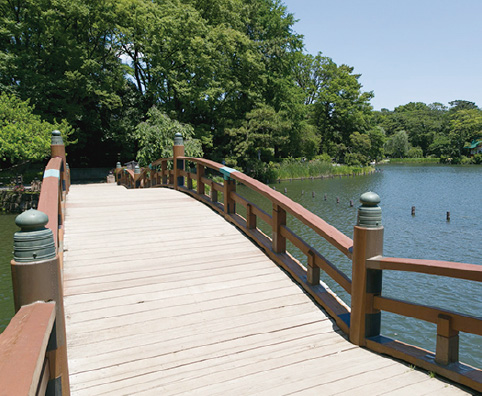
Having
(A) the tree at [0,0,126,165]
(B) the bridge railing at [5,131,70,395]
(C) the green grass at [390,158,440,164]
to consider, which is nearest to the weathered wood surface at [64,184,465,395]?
(B) the bridge railing at [5,131,70,395]

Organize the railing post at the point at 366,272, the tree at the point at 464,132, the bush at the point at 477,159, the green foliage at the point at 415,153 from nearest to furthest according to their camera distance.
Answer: the railing post at the point at 366,272 < the bush at the point at 477,159 < the tree at the point at 464,132 < the green foliage at the point at 415,153

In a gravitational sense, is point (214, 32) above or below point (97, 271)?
above

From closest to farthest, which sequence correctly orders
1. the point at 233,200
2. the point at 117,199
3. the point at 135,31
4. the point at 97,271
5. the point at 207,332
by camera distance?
the point at 207,332 → the point at 97,271 → the point at 233,200 → the point at 117,199 → the point at 135,31

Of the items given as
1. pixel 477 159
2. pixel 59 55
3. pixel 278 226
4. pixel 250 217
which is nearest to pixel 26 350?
pixel 278 226

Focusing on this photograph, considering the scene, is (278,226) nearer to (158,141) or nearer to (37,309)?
(37,309)

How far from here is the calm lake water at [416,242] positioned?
26.6ft

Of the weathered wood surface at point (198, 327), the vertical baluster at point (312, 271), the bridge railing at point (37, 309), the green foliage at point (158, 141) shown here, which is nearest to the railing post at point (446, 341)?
the weathered wood surface at point (198, 327)

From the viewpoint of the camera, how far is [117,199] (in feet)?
26.6

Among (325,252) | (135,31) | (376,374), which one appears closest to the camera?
(376,374)

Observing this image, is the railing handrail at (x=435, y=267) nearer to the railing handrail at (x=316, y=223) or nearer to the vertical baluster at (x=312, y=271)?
the railing handrail at (x=316, y=223)

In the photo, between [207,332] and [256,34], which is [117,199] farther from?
[256,34]

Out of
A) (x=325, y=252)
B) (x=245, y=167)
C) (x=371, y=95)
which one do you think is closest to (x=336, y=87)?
(x=371, y=95)

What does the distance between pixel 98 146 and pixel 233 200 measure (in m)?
29.9

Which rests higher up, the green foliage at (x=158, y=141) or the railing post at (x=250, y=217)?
the green foliage at (x=158, y=141)
